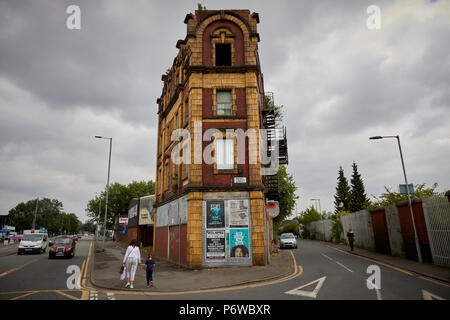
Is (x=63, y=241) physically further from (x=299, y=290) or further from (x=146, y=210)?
(x=299, y=290)

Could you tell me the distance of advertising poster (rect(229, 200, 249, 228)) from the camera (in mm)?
15272

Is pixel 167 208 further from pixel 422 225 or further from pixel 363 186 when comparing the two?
pixel 363 186

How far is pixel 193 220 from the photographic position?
1533cm

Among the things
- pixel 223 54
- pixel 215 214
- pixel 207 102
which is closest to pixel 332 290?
pixel 215 214

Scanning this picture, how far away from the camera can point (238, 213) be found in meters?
15.4

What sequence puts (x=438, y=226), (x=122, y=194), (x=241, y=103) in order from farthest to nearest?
1. (x=122, y=194)
2. (x=241, y=103)
3. (x=438, y=226)

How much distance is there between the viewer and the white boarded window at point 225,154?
16.4 metres

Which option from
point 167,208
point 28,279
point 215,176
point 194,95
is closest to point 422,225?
point 215,176

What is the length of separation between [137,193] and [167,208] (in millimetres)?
41510

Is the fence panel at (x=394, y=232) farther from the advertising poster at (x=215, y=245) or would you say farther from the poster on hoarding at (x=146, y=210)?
the poster on hoarding at (x=146, y=210)

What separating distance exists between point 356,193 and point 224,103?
5617 centimetres

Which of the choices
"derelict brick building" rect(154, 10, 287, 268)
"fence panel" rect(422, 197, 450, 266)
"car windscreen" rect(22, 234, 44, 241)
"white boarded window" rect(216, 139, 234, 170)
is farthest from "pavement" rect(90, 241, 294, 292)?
"car windscreen" rect(22, 234, 44, 241)

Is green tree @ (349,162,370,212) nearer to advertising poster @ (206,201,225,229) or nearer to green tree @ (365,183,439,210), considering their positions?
green tree @ (365,183,439,210)

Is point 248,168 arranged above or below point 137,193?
below
